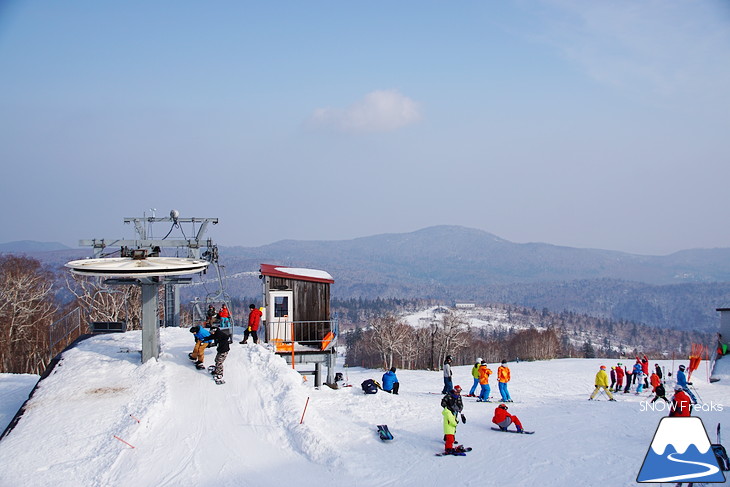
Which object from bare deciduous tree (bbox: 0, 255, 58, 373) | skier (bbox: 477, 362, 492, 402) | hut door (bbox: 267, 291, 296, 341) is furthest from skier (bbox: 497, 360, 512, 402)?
bare deciduous tree (bbox: 0, 255, 58, 373)

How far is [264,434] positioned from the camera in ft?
42.0

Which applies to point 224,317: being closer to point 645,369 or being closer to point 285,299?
point 285,299

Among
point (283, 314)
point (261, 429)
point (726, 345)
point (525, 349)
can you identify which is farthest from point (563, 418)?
point (525, 349)

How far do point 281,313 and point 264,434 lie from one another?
882 cm

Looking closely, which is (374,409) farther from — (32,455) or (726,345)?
(726,345)

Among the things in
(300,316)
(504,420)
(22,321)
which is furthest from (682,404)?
(22,321)

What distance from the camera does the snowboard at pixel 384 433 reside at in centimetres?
1295

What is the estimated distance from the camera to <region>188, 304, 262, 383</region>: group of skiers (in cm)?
1511

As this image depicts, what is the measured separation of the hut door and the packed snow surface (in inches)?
133

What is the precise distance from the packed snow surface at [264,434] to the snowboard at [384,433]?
0.52ft

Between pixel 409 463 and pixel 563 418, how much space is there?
6.31 m

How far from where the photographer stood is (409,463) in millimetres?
11781

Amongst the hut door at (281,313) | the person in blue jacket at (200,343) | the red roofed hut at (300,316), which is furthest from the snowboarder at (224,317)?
the person in blue jacket at (200,343)

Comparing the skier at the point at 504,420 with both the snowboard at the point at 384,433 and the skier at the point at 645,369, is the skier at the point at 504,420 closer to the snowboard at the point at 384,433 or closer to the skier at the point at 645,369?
the snowboard at the point at 384,433
